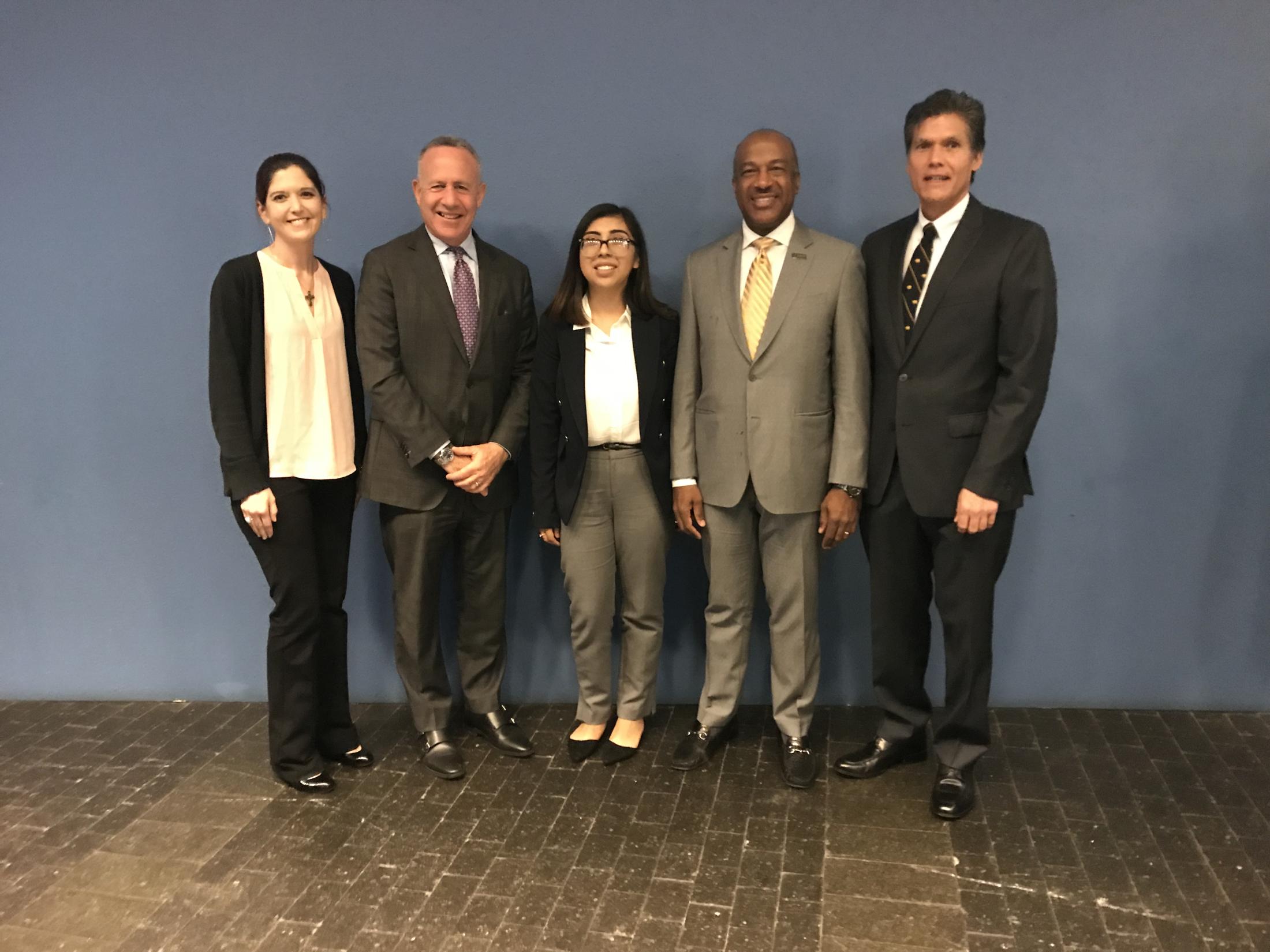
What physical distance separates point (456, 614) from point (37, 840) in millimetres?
1438

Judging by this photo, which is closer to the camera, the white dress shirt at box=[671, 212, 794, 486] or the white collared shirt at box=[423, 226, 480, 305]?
the white dress shirt at box=[671, 212, 794, 486]

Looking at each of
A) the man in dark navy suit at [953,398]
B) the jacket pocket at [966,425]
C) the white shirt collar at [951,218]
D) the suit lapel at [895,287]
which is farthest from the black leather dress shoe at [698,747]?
the white shirt collar at [951,218]

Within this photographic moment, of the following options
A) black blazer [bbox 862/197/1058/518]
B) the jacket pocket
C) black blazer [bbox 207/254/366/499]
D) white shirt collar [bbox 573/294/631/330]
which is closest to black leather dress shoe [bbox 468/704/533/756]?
black blazer [bbox 207/254/366/499]

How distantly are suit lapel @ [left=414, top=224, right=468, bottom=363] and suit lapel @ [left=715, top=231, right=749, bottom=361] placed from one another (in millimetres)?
839

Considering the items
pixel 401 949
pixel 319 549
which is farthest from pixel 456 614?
pixel 401 949

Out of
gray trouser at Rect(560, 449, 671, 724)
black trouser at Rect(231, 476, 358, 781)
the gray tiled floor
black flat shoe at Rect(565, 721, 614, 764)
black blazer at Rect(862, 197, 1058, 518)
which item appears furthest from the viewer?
black flat shoe at Rect(565, 721, 614, 764)

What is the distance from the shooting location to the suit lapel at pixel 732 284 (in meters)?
2.75

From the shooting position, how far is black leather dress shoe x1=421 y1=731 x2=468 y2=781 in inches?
117

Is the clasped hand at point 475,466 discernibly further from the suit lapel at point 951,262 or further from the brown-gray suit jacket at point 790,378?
the suit lapel at point 951,262

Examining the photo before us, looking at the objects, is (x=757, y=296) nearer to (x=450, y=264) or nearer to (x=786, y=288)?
(x=786, y=288)

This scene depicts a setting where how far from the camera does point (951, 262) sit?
254 centimetres

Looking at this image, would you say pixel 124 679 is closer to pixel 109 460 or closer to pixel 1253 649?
pixel 109 460

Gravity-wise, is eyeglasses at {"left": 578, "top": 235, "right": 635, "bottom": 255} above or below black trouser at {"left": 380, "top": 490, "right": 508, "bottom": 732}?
above

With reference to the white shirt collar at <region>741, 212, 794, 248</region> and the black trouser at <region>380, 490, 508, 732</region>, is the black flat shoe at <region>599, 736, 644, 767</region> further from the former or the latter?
the white shirt collar at <region>741, 212, 794, 248</region>
